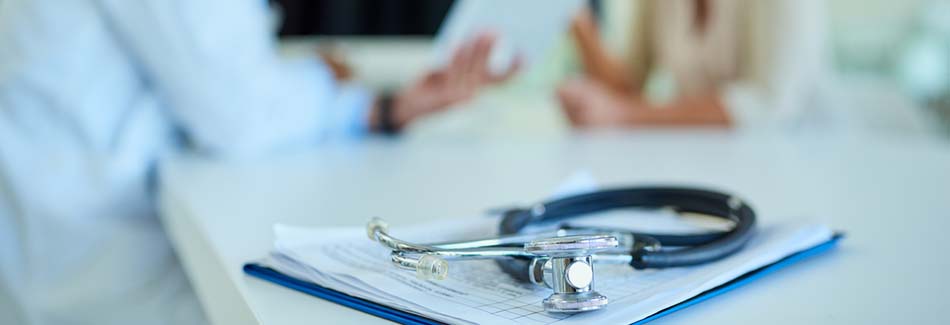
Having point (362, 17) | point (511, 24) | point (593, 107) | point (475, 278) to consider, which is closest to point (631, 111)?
point (593, 107)

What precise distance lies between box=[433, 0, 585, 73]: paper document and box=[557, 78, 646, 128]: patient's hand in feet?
0.77

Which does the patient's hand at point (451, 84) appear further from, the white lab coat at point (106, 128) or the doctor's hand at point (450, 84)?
the white lab coat at point (106, 128)

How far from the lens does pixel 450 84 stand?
1.21 m

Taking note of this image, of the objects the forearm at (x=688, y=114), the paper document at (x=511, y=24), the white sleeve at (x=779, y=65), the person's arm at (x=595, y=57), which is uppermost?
the person's arm at (x=595, y=57)

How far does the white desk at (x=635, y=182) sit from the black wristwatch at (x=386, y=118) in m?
0.11

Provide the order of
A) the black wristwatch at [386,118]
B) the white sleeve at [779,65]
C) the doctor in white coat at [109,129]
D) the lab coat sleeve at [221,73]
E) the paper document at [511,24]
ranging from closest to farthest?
the doctor in white coat at [109,129]
the lab coat sleeve at [221,73]
the paper document at [511,24]
the black wristwatch at [386,118]
the white sleeve at [779,65]

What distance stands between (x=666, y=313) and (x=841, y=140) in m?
0.95

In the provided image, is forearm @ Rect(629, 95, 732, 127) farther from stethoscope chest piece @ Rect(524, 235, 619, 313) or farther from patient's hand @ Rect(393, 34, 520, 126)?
stethoscope chest piece @ Rect(524, 235, 619, 313)

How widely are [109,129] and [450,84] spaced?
50cm

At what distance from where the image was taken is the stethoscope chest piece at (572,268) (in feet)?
1.06

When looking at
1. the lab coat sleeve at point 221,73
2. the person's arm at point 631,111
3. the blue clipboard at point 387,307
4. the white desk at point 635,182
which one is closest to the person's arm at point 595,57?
the person's arm at point 631,111

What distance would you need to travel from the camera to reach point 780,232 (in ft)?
1.57

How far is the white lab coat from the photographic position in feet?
2.41

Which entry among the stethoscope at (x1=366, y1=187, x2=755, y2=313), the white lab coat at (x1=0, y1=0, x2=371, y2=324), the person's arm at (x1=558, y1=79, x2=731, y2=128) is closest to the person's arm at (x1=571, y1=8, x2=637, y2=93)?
the person's arm at (x1=558, y1=79, x2=731, y2=128)
